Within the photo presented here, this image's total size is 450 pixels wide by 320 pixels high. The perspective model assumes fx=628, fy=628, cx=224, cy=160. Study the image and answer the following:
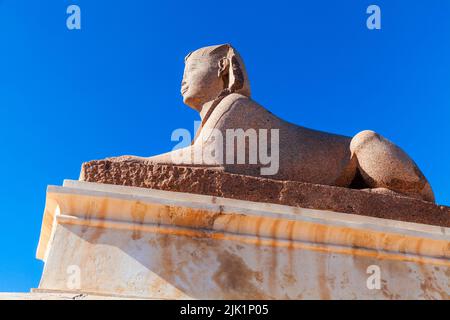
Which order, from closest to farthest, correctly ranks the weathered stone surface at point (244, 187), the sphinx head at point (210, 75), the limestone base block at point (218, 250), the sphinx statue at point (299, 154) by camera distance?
the limestone base block at point (218, 250) → the weathered stone surface at point (244, 187) → the sphinx statue at point (299, 154) → the sphinx head at point (210, 75)

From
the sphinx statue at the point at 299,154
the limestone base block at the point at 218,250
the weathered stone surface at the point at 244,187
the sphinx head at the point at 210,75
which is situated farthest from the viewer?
the sphinx head at the point at 210,75

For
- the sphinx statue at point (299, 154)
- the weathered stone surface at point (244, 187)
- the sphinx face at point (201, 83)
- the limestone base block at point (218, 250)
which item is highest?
the sphinx face at point (201, 83)

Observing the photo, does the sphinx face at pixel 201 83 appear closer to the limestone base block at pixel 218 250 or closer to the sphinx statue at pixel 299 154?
the sphinx statue at pixel 299 154

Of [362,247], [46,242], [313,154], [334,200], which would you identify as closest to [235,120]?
[313,154]

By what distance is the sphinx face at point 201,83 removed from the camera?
227 inches

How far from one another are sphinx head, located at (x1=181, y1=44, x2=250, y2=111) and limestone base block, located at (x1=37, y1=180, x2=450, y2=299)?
158 centimetres

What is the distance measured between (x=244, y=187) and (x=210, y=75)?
1.57 meters

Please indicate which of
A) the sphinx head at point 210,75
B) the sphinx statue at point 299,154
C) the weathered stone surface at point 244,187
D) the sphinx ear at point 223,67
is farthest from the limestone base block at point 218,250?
the sphinx ear at point 223,67

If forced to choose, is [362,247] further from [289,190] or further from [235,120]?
[235,120]

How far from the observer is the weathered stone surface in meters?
4.51

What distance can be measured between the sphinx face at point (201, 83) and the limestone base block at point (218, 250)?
1.58 m

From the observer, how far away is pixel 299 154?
202 inches

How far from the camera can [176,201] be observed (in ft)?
13.9
